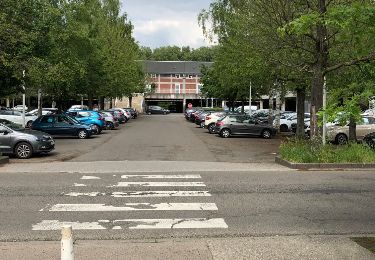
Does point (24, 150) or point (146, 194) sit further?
point (24, 150)

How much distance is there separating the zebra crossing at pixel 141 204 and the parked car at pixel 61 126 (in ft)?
57.9

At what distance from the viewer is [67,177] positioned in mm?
13961

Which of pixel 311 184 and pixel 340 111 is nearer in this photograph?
pixel 340 111

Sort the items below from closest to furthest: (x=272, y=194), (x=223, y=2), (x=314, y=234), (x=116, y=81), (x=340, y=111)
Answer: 1. (x=340, y=111)
2. (x=314, y=234)
3. (x=272, y=194)
4. (x=223, y=2)
5. (x=116, y=81)

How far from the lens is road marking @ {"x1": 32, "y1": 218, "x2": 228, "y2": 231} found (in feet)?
26.6

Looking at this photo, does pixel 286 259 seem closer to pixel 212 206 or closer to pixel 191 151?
pixel 212 206

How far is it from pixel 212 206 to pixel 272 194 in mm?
1900

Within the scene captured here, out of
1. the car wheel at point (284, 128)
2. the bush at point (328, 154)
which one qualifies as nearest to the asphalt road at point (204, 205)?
the bush at point (328, 154)

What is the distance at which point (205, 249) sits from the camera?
6758mm

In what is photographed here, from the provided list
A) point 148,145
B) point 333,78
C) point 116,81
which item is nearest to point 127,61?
point 116,81

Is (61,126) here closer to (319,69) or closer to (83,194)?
(319,69)

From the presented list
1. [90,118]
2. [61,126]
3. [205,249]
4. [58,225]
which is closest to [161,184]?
[58,225]

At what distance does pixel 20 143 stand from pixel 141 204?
38.0ft

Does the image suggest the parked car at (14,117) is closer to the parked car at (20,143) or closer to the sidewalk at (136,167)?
the parked car at (20,143)
